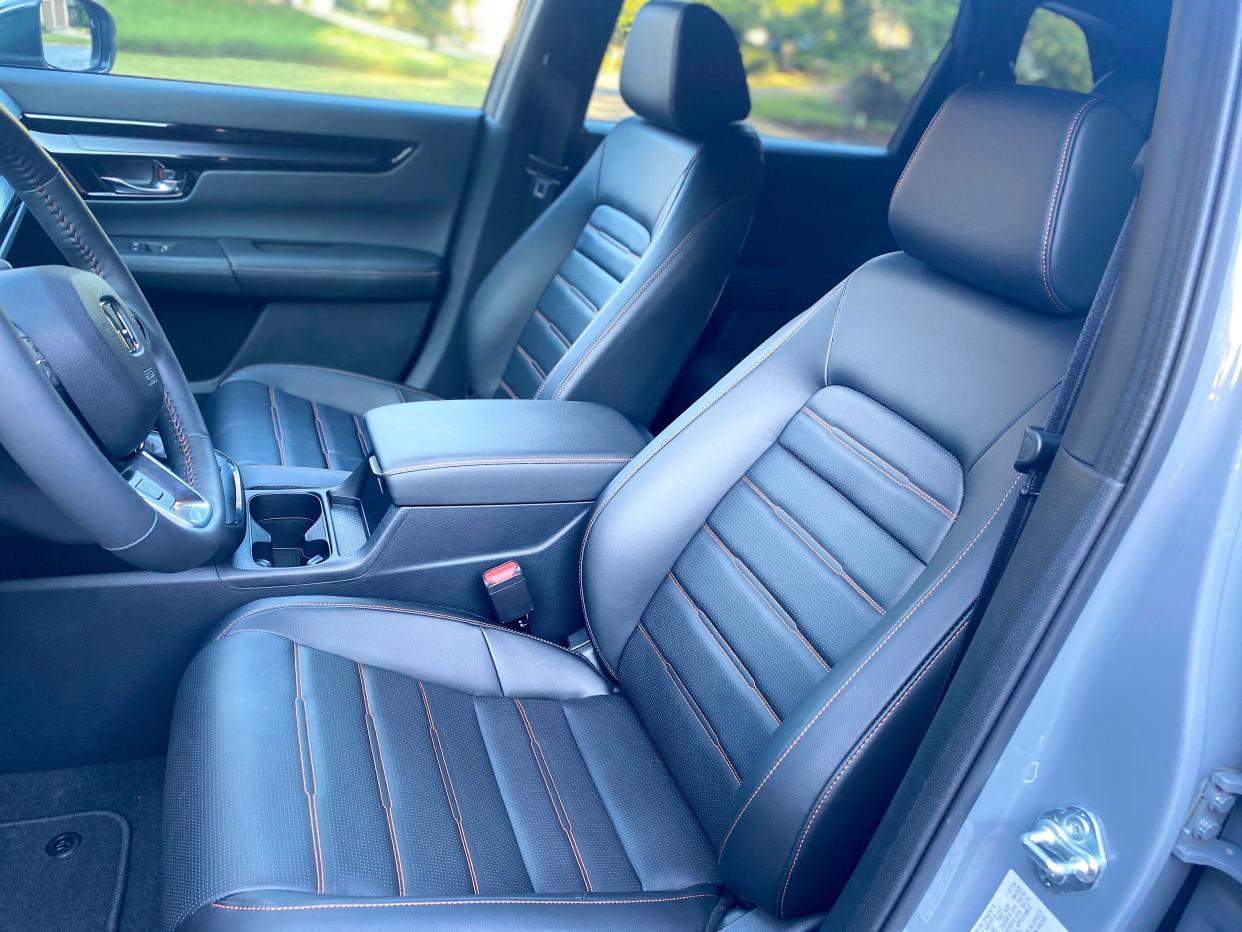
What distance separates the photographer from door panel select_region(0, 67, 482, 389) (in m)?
2.35

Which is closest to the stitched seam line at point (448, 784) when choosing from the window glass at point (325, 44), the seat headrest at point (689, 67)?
the seat headrest at point (689, 67)

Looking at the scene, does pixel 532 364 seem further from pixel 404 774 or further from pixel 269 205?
pixel 404 774

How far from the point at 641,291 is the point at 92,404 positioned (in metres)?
1.16

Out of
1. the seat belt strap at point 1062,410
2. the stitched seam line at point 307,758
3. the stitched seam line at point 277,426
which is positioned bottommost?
the stitched seam line at point 277,426

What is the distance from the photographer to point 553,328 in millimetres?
2348

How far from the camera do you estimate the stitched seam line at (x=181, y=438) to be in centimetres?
132

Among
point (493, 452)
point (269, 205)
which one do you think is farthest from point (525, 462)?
point (269, 205)

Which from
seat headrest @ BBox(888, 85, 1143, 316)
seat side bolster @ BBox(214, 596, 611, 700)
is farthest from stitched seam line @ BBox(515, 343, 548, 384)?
seat headrest @ BBox(888, 85, 1143, 316)

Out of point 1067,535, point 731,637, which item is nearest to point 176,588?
point 731,637

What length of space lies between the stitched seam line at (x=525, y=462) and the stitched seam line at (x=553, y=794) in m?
0.36

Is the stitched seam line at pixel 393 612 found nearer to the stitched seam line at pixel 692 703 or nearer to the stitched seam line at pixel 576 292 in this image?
the stitched seam line at pixel 692 703

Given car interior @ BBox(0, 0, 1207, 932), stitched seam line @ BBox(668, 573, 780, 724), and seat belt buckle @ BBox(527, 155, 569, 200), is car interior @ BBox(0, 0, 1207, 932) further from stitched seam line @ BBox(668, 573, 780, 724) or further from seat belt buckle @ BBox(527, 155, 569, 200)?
seat belt buckle @ BBox(527, 155, 569, 200)

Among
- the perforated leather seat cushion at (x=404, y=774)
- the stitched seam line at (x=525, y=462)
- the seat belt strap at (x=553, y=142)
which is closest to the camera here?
the perforated leather seat cushion at (x=404, y=774)

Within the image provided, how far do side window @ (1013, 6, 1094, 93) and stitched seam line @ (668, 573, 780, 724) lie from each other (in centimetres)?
191
